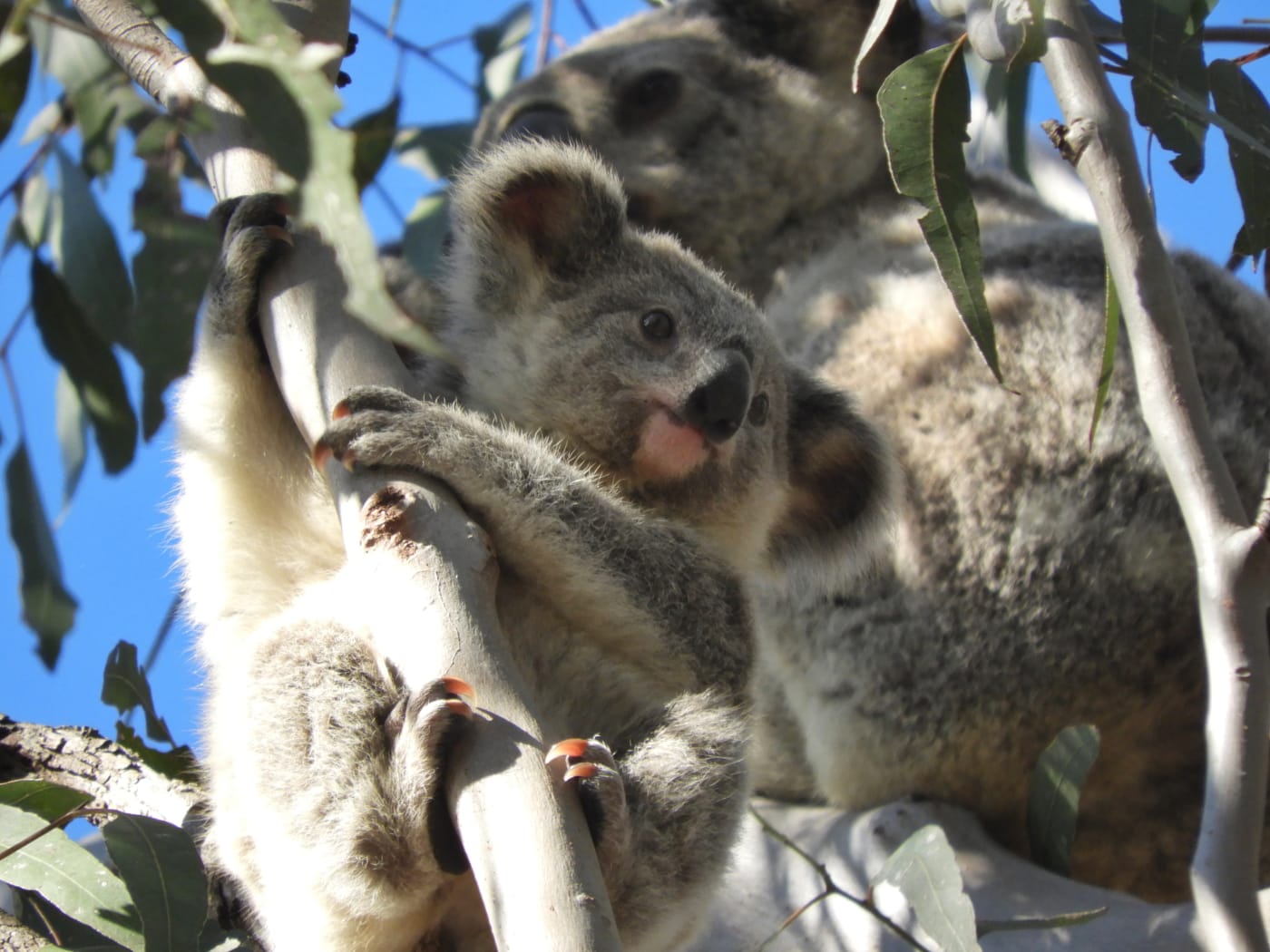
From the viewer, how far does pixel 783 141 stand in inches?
161

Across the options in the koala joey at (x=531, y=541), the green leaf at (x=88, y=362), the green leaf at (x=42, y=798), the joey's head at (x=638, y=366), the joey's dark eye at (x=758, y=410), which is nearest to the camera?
the koala joey at (x=531, y=541)

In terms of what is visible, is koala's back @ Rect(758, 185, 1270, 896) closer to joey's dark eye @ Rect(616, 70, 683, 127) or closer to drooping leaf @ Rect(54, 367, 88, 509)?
joey's dark eye @ Rect(616, 70, 683, 127)

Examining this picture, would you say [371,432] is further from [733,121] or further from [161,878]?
[733,121]

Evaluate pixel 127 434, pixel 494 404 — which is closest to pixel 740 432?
pixel 494 404

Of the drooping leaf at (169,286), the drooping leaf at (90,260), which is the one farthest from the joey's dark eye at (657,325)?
the drooping leaf at (90,260)

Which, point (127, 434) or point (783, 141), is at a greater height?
point (783, 141)

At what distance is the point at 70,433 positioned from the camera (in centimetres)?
350

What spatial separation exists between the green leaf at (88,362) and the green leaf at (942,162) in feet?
6.07

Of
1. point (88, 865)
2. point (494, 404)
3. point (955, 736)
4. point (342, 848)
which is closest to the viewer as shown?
point (342, 848)

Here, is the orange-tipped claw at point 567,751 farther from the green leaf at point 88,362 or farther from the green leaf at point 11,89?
the green leaf at point 88,362

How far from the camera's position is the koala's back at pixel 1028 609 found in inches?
109

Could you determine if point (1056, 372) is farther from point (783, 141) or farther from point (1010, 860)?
point (783, 141)

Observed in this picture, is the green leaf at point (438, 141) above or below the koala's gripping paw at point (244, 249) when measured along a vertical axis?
above

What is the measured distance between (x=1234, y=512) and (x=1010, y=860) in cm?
138
